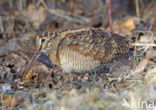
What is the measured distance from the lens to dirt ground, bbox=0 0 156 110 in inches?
122

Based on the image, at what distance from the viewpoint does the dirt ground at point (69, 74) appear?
122 inches

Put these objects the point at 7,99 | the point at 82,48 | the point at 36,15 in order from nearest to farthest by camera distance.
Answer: the point at 7,99, the point at 82,48, the point at 36,15

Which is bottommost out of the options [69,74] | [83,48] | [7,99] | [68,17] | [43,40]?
[7,99]

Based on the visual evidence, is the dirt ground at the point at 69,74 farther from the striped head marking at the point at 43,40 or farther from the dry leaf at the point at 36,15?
the striped head marking at the point at 43,40

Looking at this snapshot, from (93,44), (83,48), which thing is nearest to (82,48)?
(83,48)

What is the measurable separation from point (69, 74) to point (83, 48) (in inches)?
18.9

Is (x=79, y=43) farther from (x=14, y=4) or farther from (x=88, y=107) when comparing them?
(x=14, y=4)

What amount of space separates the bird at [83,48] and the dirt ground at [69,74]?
0.17 metres

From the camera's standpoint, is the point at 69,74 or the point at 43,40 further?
the point at 43,40

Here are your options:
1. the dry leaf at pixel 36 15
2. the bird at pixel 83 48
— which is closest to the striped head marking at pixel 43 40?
the bird at pixel 83 48

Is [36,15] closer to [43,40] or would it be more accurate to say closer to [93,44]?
[43,40]

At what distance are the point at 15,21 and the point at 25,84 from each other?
10.0 ft

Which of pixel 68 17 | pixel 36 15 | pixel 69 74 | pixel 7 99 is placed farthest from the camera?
pixel 68 17

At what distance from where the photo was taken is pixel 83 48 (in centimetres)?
428
